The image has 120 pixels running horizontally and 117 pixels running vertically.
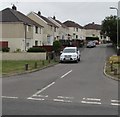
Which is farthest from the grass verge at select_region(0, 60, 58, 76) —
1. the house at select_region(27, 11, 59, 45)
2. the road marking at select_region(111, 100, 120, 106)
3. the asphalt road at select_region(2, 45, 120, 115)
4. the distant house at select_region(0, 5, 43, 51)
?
the house at select_region(27, 11, 59, 45)

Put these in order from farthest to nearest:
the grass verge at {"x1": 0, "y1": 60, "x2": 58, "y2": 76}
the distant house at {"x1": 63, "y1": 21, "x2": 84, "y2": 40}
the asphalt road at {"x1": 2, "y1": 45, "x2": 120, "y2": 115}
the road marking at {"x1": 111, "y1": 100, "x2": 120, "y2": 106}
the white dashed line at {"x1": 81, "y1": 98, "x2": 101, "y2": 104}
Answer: the distant house at {"x1": 63, "y1": 21, "x2": 84, "y2": 40}, the grass verge at {"x1": 0, "y1": 60, "x2": 58, "y2": 76}, the white dashed line at {"x1": 81, "y1": 98, "x2": 101, "y2": 104}, the road marking at {"x1": 111, "y1": 100, "x2": 120, "y2": 106}, the asphalt road at {"x1": 2, "y1": 45, "x2": 120, "y2": 115}

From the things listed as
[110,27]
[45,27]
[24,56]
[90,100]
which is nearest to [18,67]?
[24,56]

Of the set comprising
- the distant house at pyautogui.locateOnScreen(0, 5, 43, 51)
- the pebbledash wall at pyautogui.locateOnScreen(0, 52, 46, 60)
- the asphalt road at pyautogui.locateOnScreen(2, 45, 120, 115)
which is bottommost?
the asphalt road at pyautogui.locateOnScreen(2, 45, 120, 115)

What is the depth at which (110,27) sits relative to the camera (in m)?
79.4

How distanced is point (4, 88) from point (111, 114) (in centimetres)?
784

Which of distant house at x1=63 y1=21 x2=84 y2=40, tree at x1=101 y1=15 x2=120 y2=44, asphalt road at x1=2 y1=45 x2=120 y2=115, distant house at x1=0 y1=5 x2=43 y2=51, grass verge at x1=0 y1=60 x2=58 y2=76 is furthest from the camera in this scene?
distant house at x1=63 y1=21 x2=84 y2=40

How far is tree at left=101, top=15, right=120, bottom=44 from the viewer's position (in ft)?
254

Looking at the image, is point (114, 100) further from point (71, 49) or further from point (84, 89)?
point (71, 49)

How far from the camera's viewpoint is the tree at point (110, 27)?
254 feet

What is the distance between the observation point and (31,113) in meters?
10.6

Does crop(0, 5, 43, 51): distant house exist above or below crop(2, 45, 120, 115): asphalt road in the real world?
above

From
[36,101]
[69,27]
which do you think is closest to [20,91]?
[36,101]

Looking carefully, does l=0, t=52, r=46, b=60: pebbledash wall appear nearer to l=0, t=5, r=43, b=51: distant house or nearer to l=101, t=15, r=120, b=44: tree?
l=0, t=5, r=43, b=51: distant house

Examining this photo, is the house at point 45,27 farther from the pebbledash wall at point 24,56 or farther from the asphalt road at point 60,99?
the asphalt road at point 60,99
